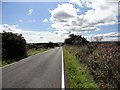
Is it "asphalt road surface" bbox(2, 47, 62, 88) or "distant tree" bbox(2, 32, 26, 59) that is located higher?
"distant tree" bbox(2, 32, 26, 59)

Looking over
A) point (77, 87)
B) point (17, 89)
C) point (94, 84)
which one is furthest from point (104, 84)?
point (17, 89)

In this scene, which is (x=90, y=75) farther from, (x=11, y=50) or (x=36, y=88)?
(x=11, y=50)

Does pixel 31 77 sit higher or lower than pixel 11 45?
lower

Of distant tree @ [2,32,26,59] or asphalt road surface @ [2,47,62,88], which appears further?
distant tree @ [2,32,26,59]

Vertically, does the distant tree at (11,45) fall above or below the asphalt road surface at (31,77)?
above

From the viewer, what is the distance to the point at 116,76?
1049 cm

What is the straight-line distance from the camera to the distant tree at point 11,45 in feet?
106

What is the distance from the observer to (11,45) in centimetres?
3297

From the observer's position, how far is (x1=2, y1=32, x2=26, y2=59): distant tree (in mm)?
32344

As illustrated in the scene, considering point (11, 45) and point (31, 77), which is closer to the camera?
point (31, 77)

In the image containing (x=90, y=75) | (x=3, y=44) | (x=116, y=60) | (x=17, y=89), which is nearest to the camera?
(x=17, y=89)

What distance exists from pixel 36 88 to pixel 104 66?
4500 mm

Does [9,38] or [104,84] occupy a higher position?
[9,38]

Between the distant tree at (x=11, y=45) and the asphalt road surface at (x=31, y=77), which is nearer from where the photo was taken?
the asphalt road surface at (x=31, y=77)
